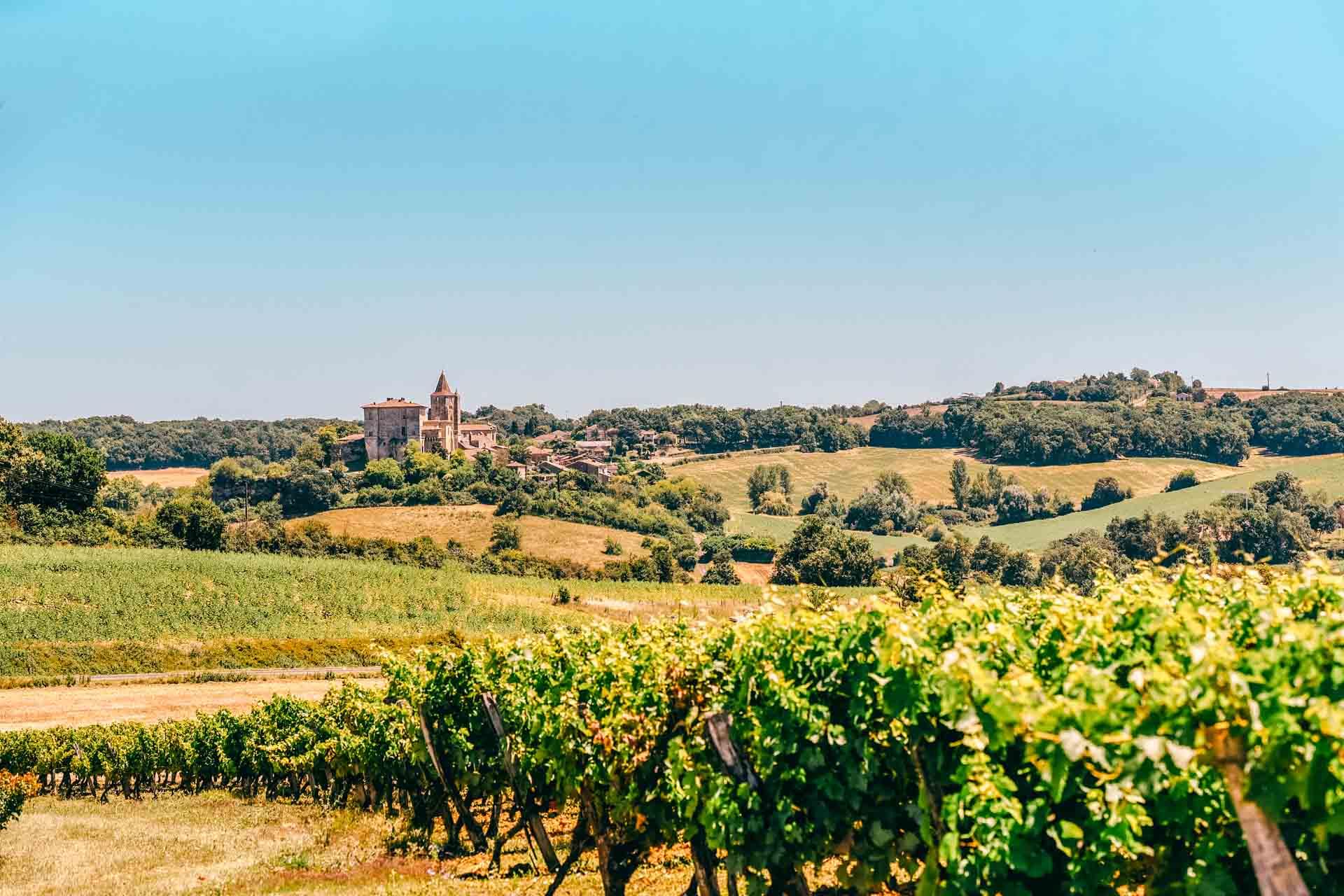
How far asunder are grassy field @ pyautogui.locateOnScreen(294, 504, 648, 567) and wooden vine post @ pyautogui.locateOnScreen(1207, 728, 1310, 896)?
103349 millimetres

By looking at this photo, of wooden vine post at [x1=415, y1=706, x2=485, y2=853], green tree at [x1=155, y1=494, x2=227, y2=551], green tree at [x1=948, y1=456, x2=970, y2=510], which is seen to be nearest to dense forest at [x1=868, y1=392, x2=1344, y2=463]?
green tree at [x1=948, y1=456, x2=970, y2=510]

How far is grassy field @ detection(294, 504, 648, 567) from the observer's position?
4515 inches

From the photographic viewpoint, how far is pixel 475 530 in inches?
4830

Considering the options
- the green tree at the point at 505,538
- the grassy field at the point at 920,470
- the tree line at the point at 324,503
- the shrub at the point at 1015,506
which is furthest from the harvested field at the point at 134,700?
the grassy field at the point at 920,470

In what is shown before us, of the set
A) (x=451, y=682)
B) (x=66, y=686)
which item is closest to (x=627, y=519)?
(x=66, y=686)

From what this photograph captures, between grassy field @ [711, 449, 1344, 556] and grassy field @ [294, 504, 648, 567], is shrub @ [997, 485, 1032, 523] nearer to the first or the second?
grassy field @ [711, 449, 1344, 556]

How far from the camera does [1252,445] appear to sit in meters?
166

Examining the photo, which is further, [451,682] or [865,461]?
[865,461]

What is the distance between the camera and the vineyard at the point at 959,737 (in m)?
5.84

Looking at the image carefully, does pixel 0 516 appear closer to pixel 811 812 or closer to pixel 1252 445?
pixel 811 812

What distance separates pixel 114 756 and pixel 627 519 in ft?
309

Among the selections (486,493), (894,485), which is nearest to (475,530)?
(486,493)

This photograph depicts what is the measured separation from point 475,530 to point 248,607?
49.0m

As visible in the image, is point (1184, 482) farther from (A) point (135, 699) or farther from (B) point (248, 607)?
(A) point (135, 699)
